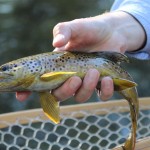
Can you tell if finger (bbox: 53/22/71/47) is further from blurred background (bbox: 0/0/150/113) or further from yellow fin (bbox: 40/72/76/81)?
blurred background (bbox: 0/0/150/113)

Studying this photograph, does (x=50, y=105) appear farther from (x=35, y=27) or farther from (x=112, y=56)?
(x=35, y=27)

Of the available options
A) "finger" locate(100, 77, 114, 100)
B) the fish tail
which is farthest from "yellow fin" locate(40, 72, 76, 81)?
the fish tail

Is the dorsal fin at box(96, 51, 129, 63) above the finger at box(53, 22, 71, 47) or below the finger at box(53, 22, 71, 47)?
below

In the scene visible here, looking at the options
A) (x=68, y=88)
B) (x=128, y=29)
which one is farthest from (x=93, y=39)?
(x=68, y=88)

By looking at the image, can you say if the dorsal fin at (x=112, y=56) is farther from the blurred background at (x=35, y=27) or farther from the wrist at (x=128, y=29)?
the blurred background at (x=35, y=27)

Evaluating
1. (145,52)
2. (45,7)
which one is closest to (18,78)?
(145,52)

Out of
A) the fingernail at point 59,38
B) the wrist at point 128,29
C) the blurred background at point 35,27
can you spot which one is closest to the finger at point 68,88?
the fingernail at point 59,38

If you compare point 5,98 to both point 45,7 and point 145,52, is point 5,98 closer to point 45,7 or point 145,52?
point 45,7
